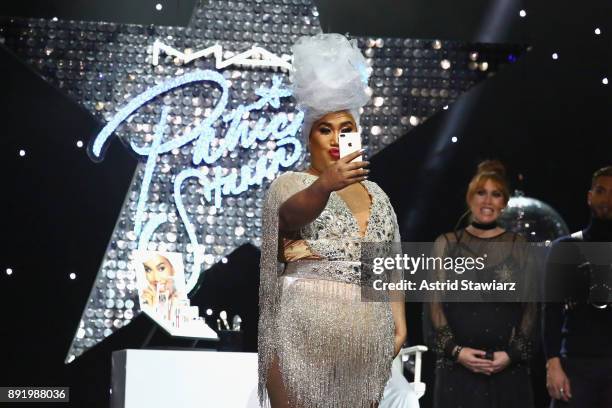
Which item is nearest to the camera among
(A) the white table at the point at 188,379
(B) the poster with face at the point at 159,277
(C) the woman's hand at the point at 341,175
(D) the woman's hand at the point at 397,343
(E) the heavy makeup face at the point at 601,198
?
(C) the woman's hand at the point at 341,175

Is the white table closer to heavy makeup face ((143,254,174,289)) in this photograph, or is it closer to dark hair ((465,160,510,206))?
heavy makeup face ((143,254,174,289))

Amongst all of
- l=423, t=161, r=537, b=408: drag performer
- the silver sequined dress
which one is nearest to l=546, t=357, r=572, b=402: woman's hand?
l=423, t=161, r=537, b=408: drag performer

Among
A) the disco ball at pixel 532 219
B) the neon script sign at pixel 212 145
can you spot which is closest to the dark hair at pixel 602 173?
the disco ball at pixel 532 219

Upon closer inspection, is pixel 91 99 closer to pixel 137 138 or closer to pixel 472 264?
pixel 137 138

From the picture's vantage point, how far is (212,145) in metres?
5.10

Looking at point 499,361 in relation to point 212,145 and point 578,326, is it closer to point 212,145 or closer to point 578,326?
point 578,326

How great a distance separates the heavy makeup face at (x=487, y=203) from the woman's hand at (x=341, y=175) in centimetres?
235

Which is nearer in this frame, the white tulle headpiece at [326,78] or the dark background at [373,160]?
the white tulle headpiece at [326,78]

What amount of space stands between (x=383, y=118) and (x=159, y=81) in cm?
113

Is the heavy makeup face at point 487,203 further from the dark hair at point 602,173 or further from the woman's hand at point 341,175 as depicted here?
the woman's hand at point 341,175

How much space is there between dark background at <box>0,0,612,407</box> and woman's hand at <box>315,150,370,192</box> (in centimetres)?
263

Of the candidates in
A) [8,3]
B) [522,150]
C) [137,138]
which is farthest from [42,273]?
[522,150]

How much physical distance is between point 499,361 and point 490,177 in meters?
1.02

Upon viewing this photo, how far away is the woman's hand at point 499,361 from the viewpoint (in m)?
4.38
